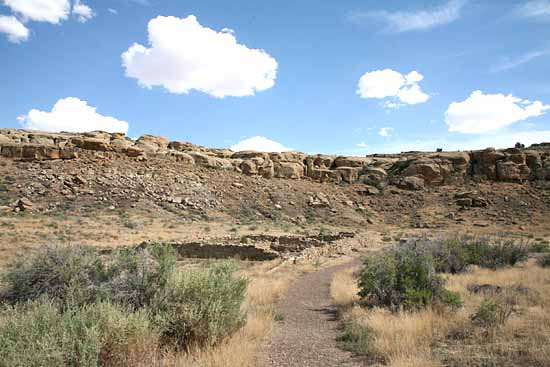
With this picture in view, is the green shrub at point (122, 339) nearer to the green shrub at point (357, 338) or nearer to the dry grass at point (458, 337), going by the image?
the green shrub at point (357, 338)

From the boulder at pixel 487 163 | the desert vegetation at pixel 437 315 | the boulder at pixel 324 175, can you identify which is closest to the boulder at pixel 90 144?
the boulder at pixel 324 175

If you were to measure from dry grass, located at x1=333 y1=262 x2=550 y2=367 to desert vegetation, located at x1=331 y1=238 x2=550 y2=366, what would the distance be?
12mm

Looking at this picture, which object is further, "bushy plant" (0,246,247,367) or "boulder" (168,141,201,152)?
"boulder" (168,141,201,152)

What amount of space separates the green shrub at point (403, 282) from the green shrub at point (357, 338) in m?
1.36

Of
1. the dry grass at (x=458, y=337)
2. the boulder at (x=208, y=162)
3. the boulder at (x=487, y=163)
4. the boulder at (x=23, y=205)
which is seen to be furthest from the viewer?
the boulder at (x=208, y=162)

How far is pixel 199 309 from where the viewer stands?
5492 millimetres

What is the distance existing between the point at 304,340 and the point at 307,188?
35766 mm

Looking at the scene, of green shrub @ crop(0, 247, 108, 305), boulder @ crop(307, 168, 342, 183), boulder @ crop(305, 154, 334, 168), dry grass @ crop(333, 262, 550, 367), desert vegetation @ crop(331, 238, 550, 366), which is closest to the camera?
dry grass @ crop(333, 262, 550, 367)

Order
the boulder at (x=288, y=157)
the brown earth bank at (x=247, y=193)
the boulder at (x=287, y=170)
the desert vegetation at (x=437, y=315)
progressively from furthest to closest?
the boulder at (x=288, y=157) < the boulder at (x=287, y=170) < the brown earth bank at (x=247, y=193) < the desert vegetation at (x=437, y=315)

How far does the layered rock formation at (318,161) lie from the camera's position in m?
37.2

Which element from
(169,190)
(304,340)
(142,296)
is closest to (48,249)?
(142,296)

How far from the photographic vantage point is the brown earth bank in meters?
25.6

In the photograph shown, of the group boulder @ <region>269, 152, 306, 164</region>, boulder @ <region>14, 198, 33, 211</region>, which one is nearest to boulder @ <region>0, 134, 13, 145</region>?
boulder @ <region>14, 198, 33, 211</region>

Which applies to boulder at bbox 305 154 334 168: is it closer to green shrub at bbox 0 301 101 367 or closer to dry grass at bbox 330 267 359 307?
dry grass at bbox 330 267 359 307
